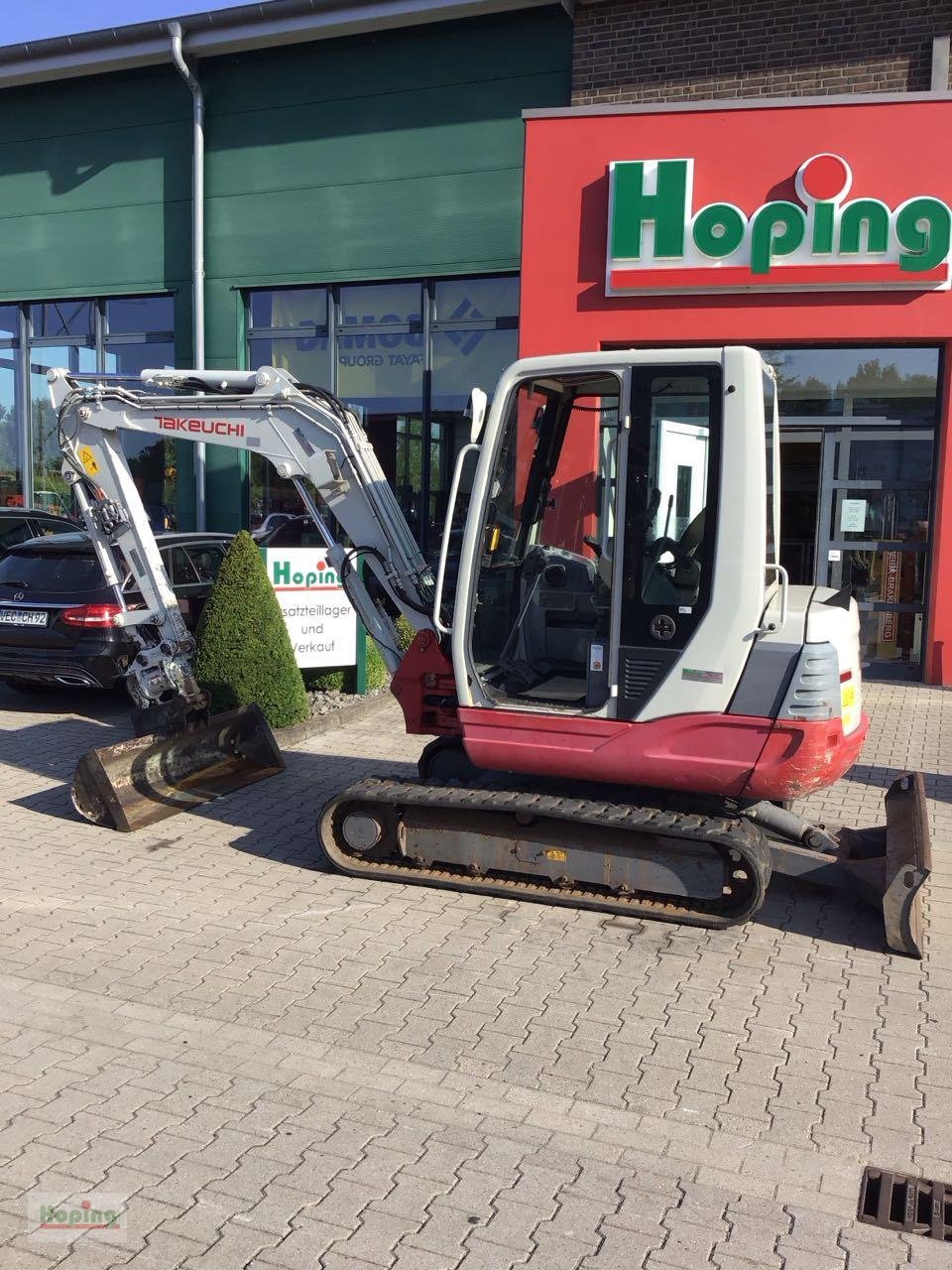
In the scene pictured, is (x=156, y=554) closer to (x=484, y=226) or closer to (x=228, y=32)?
(x=484, y=226)

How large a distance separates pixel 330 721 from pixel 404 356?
6.21 m

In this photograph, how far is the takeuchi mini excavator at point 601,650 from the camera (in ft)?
16.4

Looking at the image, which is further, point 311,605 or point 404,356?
point 404,356

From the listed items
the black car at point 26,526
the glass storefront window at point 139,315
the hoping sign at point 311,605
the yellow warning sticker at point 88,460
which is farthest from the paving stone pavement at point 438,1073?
the glass storefront window at point 139,315

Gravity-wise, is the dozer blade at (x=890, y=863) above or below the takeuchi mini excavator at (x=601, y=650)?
below

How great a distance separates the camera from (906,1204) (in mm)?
3279

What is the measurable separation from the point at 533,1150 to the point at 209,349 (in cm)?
1298

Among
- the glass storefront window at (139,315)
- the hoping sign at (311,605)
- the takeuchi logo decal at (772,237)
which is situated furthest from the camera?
the glass storefront window at (139,315)

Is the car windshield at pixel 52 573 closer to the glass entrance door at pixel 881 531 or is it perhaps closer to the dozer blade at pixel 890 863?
the dozer blade at pixel 890 863

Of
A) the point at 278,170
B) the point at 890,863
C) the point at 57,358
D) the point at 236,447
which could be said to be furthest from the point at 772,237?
the point at 57,358

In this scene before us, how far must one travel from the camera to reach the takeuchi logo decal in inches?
421

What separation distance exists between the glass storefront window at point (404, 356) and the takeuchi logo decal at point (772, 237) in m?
2.33

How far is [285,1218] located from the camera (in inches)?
123

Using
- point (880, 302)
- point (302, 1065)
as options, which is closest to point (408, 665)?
point (302, 1065)
